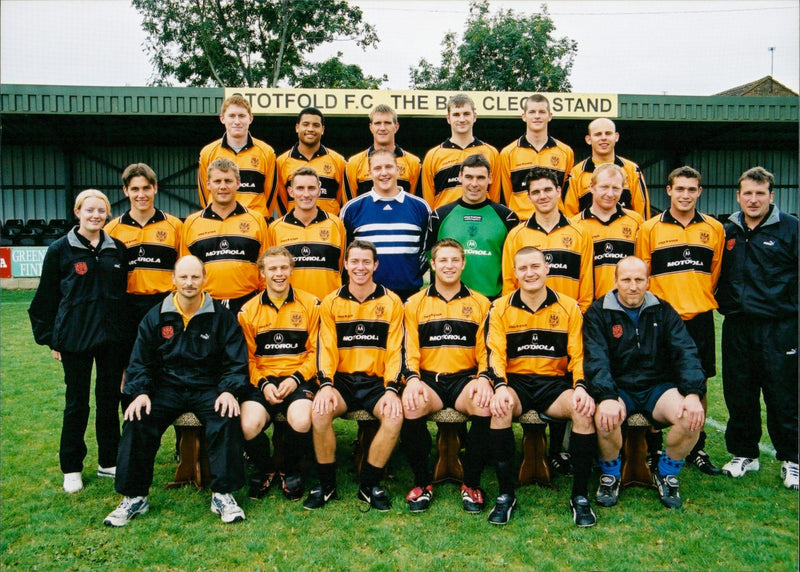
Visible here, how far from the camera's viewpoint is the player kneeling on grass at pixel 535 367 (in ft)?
12.7

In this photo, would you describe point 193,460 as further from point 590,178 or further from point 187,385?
point 590,178

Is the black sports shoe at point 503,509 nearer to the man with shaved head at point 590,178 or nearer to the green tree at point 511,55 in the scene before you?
the man with shaved head at point 590,178

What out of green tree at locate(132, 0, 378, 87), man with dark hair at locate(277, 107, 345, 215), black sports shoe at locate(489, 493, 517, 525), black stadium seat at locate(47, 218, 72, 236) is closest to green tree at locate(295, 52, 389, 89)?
green tree at locate(132, 0, 378, 87)

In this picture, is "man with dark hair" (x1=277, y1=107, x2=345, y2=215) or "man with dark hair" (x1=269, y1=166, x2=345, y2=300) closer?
"man with dark hair" (x1=269, y1=166, x2=345, y2=300)

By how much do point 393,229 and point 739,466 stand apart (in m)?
3.23

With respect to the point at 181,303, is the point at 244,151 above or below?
above

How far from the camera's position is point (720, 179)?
815 inches

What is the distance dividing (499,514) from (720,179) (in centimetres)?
2056

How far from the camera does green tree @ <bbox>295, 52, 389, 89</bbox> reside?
2848cm

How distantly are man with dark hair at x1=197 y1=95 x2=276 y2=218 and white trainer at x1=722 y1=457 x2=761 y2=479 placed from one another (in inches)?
171

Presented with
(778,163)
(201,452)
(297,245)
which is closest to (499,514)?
(201,452)

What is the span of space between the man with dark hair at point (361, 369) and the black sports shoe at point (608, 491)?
4.72ft

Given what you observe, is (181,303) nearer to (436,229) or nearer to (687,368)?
(436,229)

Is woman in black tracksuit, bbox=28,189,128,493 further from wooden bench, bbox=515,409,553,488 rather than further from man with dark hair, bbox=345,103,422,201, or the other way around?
wooden bench, bbox=515,409,553,488
